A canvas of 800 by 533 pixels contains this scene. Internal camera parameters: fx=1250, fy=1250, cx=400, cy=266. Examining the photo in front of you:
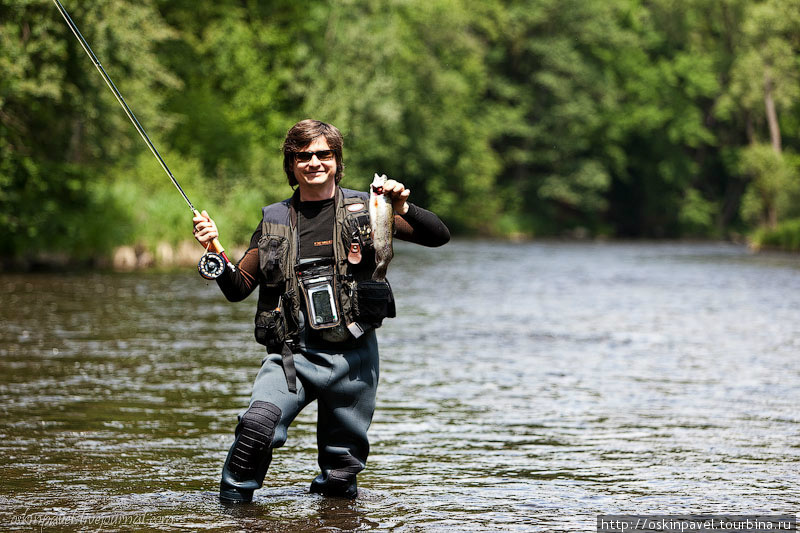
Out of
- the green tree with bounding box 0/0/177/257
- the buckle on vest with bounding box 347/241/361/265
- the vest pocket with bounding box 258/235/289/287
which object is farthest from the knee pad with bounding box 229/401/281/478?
the green tree with bounding box 0/0/177/257

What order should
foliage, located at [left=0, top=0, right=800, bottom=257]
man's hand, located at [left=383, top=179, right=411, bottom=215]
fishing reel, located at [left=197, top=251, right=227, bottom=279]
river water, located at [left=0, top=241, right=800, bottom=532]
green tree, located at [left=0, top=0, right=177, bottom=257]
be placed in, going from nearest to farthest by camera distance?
fishing reel, located at [left=197, top=251, right=227, bottom=279] < man's hand, located at [left=383, top=179, right=411, bottom=215] < river water, located at [left=0, top=241, right=800, bottom=532] < green tree, located at [left=0, top=0, right=177, bottom=257] < foliage, located at [left=0, top=0, right=800, bottom=257]

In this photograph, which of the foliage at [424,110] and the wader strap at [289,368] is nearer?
the wader strap at [289,368]

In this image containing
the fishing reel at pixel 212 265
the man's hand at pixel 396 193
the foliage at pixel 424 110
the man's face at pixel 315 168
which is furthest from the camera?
the foliage at pixel 424 110

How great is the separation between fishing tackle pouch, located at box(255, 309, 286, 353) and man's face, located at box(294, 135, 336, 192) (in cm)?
59

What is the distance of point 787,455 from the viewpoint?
23.6 ft

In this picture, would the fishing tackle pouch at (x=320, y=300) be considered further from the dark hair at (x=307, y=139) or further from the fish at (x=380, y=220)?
the dark hair at (x=307, y=139)

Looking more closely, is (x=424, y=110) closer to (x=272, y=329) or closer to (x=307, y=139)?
(x=307, y=139)

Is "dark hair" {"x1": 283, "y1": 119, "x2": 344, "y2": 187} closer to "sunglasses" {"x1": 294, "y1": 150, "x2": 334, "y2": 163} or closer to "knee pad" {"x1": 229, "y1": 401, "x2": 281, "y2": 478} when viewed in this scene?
"sunglasses" {"x1": 294, "y1": 150, "x2": 334, "y2": 163}

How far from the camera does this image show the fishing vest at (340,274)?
17.6ft

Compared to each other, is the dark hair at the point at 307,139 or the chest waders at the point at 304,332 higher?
the dark hair at the point at 307,139

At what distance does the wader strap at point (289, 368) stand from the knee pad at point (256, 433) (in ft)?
0.38

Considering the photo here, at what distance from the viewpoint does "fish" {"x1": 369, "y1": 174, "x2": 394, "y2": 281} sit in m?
5.32

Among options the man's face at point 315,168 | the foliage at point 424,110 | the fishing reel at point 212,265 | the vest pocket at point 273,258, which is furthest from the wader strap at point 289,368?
the foliage at point 424,110

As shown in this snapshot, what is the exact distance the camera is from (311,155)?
5410 millimetres
